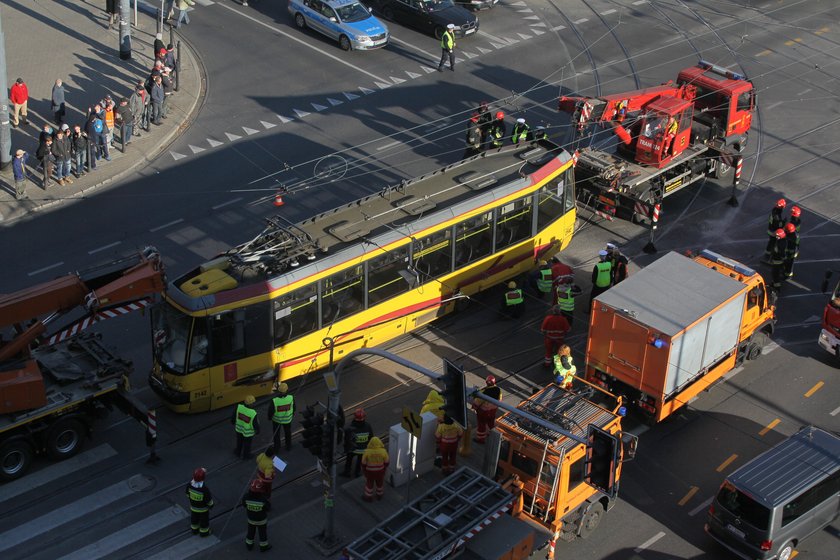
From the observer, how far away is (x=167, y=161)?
117ft

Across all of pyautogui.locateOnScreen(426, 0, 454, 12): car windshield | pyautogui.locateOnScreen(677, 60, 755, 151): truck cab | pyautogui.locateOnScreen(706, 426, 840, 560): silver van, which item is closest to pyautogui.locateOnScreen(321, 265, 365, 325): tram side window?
pyautogui.locateOnScreen(706, 426, 840, 560): silver van

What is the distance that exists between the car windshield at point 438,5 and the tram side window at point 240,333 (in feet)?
73.1

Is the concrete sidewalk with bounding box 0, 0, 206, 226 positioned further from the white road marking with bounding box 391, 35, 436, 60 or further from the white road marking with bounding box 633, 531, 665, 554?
the white road marking with bounding box 633, 531, 665, 554

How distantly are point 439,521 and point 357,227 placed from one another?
843cm

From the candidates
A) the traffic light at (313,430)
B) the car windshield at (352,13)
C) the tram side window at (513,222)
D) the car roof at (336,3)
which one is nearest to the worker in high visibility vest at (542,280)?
the tram side window at (513,222)

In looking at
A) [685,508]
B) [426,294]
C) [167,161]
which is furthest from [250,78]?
[685,508]

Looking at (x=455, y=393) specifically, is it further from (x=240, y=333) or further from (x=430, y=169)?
(x=430, y=169)

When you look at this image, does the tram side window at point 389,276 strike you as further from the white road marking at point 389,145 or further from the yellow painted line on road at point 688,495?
the white road marking at point 389,145

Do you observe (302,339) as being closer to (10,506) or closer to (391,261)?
(391,261)

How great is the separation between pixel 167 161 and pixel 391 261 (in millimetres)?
11602

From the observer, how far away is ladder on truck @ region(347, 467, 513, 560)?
1944 centimetres

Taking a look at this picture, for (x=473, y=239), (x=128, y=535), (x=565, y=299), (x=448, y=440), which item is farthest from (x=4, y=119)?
(x=448, y=440)

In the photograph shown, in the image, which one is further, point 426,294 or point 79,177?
point 79,177

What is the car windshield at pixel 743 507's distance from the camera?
21281 mm
